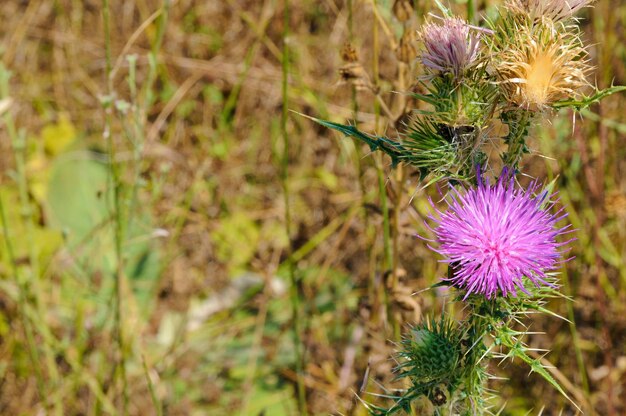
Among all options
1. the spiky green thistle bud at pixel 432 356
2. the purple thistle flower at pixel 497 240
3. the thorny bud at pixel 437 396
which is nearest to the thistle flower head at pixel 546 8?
the purple thistle flower at pixel 497 240

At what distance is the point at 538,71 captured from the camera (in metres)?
1.38

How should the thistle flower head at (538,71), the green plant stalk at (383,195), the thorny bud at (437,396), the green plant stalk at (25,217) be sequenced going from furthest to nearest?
the green plant stalk at (25,217), the green plant stalk at (383,195), the thorny bud at (437,396), the thistle flower head at (538,71)

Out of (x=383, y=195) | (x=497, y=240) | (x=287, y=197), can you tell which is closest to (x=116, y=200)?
(x=287, y=197)

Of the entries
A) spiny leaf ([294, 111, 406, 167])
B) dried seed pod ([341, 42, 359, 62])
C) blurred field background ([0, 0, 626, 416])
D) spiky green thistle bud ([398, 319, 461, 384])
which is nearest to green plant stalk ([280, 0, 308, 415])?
blurred field background ([0, 0, 626, 416])

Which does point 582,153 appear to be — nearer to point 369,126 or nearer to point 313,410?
point 369,126

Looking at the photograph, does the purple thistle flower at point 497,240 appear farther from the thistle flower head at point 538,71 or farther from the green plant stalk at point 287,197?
the green plant stalk at point 287,197

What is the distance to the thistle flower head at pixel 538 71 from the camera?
138 cm

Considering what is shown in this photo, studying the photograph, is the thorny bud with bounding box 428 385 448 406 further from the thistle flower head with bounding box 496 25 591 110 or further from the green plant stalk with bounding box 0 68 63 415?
the green plant stalk with bounding box 0 68 63 415

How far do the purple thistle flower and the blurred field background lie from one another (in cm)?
73

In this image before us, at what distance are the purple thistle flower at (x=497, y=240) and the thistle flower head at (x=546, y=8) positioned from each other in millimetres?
347

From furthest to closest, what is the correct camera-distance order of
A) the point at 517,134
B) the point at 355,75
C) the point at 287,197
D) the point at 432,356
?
the point at 287,197 → the point at 355,75 → the point at 432,356 → the point at 517,134

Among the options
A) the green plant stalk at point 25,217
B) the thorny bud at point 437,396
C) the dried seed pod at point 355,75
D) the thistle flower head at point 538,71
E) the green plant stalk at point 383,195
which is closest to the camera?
the thistle flower head at point 538,71

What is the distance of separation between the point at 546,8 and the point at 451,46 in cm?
21

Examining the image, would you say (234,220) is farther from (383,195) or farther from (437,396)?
(437,396)
